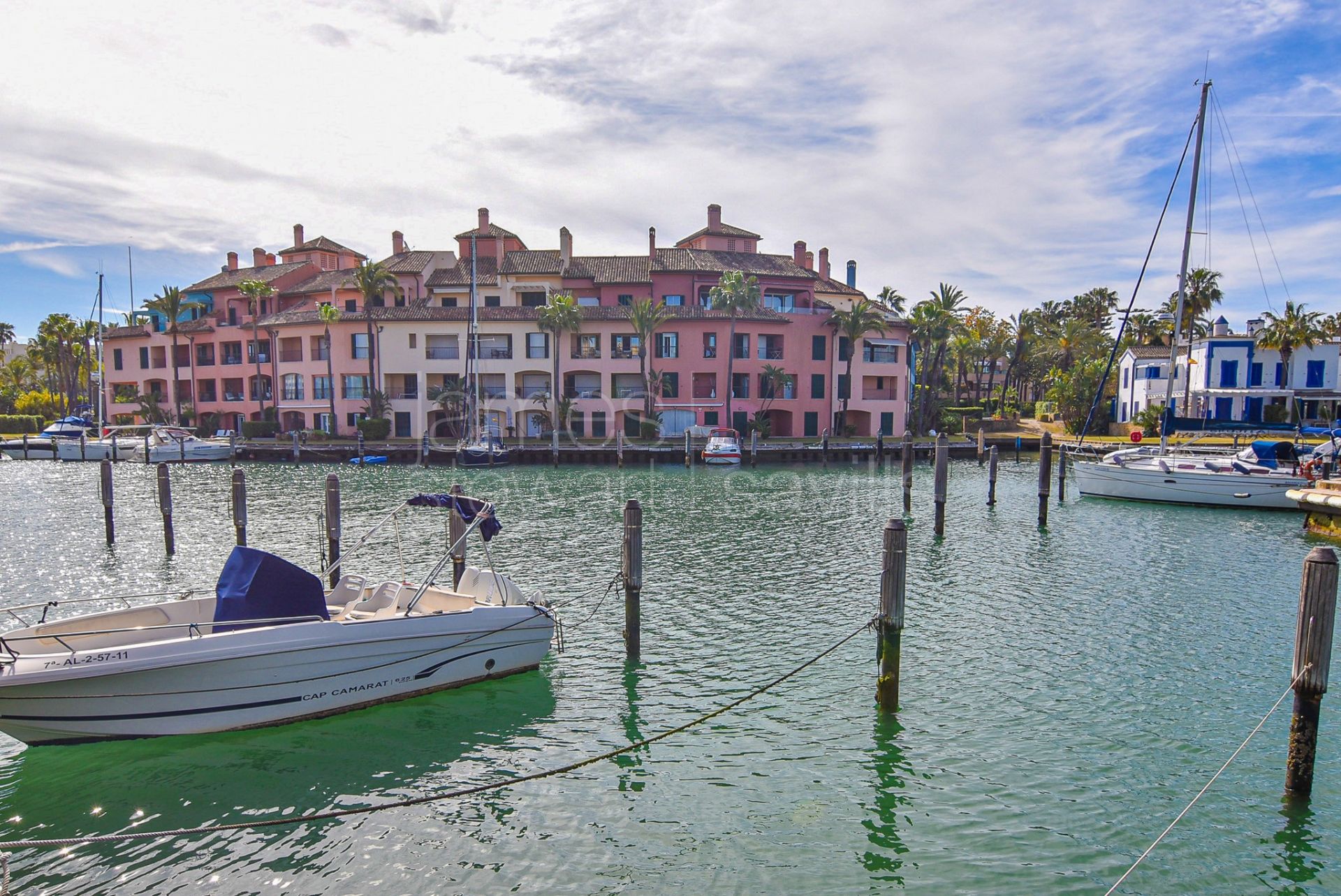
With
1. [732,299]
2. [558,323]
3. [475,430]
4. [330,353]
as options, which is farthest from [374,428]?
[732,299]

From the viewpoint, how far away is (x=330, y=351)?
200 ft

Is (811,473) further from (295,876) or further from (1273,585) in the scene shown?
(295,876)

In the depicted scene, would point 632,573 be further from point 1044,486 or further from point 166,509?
point 1044,486

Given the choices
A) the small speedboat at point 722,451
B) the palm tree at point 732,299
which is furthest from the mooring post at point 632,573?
the palm tree at point 732,299

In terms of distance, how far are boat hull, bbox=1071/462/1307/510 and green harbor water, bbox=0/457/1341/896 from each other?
1283 cm

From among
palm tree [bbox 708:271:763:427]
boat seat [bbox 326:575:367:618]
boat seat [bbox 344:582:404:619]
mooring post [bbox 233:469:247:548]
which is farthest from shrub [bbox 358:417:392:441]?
boat seat [bbox 344:582:404:619]

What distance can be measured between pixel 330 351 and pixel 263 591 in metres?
55.2

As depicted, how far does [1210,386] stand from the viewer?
5919 centimetres

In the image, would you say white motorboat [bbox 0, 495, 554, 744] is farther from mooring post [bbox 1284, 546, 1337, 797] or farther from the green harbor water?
mooring post [bbox 1284, 546, 1337, 797]

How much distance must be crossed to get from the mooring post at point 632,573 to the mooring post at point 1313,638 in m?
8.38

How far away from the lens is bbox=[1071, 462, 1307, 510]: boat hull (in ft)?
101

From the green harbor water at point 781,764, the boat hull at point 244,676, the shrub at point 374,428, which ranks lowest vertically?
the green harbor water at point 781,764

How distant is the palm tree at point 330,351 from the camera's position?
195 feet

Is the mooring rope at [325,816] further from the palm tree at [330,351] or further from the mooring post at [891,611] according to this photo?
the palm tree at [330,351]
